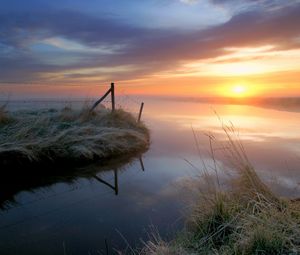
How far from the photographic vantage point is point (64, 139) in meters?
11.0

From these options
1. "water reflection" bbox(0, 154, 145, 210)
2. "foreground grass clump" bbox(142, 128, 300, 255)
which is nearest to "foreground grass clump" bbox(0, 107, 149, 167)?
"water reflection" bbox(0, 154, 145, 210)

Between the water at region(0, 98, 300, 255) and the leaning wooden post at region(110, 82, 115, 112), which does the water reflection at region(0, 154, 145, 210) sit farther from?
the leaning wooden post at region(110, 82, 115, 112)

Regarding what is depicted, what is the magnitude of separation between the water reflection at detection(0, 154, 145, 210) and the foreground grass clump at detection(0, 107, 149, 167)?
33 cm

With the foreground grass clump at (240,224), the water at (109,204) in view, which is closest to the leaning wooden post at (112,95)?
the water at (109,204)

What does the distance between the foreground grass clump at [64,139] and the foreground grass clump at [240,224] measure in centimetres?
608

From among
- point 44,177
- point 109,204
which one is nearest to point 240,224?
point 109,204

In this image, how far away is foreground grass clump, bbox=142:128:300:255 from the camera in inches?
151

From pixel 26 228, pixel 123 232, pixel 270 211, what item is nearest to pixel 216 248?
pixel 270 211

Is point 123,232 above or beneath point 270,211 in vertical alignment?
beneath

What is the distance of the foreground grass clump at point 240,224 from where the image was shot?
3.83m

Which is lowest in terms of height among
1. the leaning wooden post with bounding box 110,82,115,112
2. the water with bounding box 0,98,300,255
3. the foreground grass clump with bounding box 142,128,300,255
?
the water with bounding box 0,98,300,255

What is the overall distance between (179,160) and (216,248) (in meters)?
7.36

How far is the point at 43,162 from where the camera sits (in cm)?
1002

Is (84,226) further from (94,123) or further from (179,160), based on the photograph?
(94,123)
